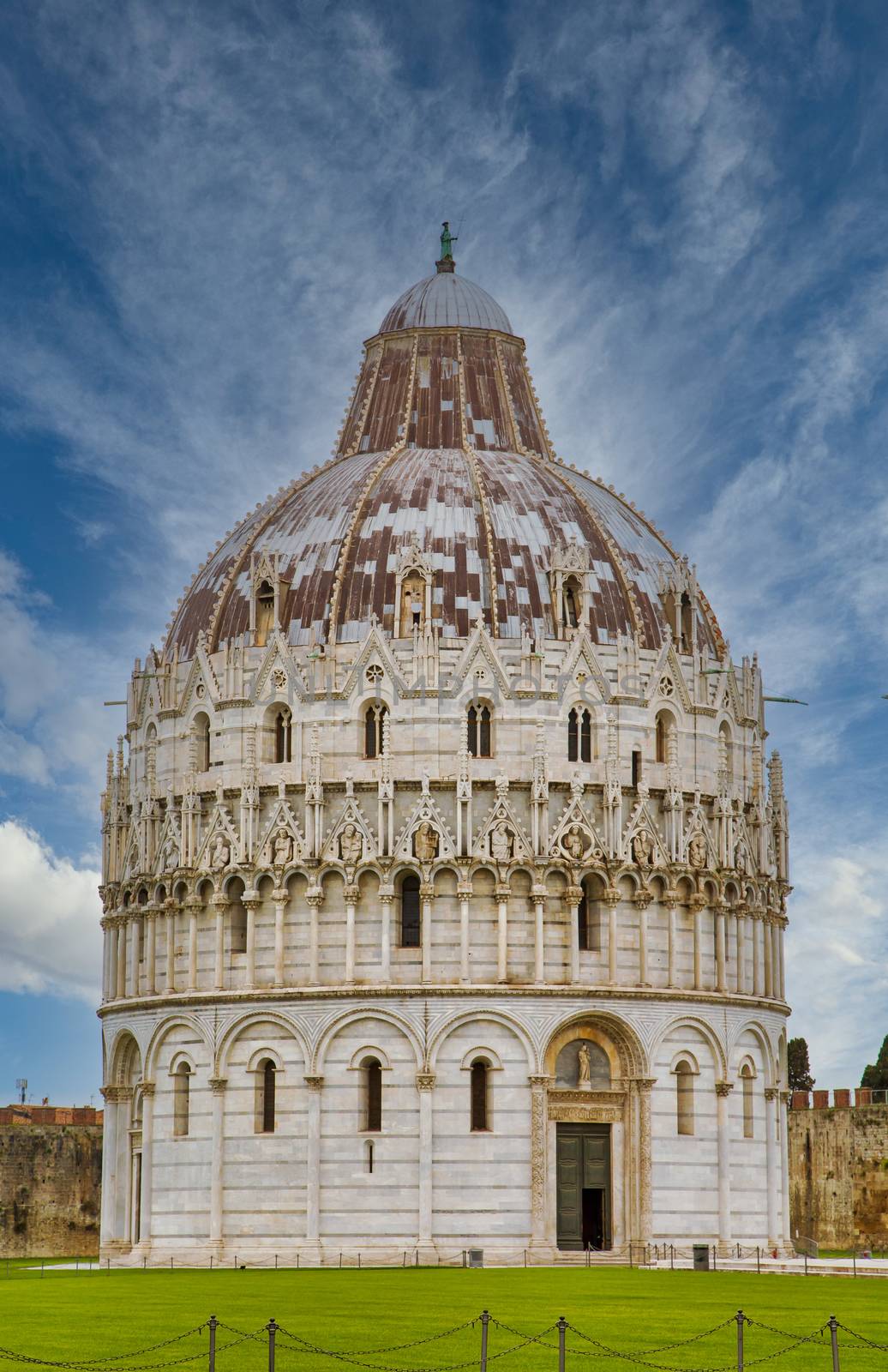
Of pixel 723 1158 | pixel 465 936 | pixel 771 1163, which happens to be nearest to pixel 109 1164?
pixel 465 936

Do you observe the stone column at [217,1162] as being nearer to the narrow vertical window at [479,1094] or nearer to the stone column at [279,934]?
the stone column at [279,934]

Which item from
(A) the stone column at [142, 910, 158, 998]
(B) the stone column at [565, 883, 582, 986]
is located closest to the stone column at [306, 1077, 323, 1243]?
(A) the stone column at [142, 910, 158, 998]

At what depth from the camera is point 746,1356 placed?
1730 inches

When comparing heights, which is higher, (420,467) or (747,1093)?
(420,467)

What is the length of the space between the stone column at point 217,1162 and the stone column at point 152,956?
4.86 metres

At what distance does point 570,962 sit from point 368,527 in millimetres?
17635

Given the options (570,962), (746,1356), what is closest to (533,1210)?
(570,962)

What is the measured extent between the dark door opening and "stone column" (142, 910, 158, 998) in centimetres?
1702

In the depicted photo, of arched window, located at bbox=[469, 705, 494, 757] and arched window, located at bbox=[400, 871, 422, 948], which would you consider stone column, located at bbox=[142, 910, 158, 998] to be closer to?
arched window, located at bbox=[400, 871, 422, 948]

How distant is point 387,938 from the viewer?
80.2 metres

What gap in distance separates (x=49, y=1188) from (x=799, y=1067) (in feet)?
137

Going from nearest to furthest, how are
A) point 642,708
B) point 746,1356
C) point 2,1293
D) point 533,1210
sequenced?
point 746,1356, point 2,1293, point 533,1210, point 642,708

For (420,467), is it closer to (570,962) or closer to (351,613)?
(351,613)

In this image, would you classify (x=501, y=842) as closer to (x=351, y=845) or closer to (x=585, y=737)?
(x=351, y=845)
